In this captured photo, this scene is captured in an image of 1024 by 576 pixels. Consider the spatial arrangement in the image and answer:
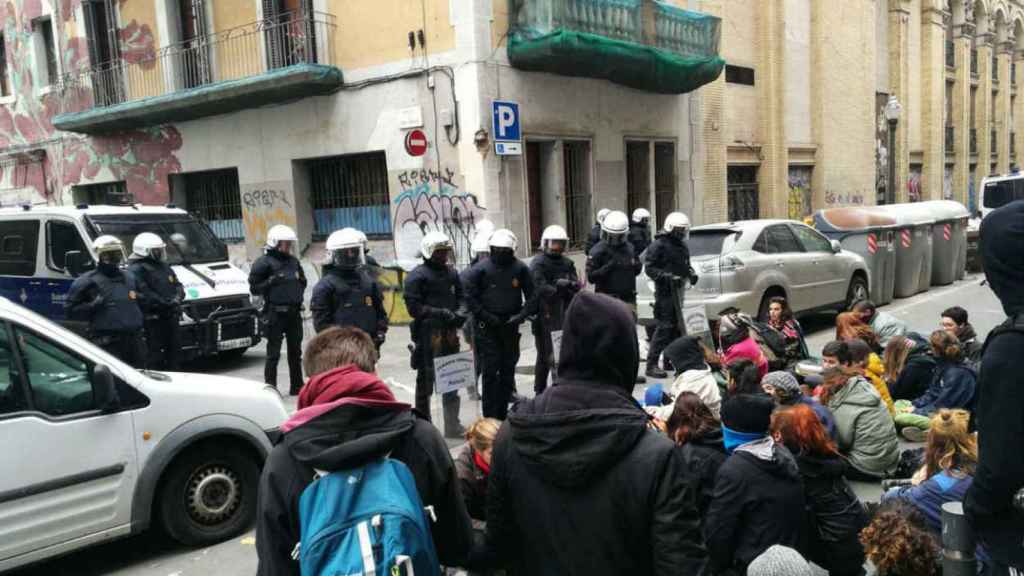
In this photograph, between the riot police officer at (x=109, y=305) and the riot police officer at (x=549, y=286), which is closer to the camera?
the riot police officer at (x=109, y=305)

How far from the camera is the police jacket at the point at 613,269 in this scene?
8797 mm

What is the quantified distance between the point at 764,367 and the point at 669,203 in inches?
439

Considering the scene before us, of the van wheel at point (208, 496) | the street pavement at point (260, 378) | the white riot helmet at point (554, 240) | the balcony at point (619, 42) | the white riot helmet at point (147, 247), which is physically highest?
the balcony at point (619, 42)

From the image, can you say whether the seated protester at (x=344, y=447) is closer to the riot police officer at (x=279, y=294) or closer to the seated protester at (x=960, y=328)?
the seated protester at (x=960, y=328)

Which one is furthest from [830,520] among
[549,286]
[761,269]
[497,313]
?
[761,269]

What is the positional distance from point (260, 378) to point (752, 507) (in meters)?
7.94

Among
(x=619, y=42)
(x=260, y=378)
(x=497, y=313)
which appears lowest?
(x=260, y=378)

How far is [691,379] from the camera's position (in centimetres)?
528

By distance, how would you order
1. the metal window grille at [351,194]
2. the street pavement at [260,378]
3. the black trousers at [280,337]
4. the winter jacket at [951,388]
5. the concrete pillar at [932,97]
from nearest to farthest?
1. the street pavement at [260,378]
2. the winter jacket at [951,388]
3. the black trousers at [280,337]
4. the metal window grille at [351,194]
5. the concrete pillar at [932,97]

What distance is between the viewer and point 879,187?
26.7 meters

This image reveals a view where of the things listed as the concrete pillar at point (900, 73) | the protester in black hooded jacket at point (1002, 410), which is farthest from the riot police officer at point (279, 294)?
the concrete pillar at point (900, 73)

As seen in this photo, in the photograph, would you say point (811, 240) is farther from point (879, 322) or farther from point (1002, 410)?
point (1002, 410)

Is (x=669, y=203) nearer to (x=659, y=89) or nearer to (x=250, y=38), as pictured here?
(x=659, y=89)

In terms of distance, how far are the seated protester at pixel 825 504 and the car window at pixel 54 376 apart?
384 cm
